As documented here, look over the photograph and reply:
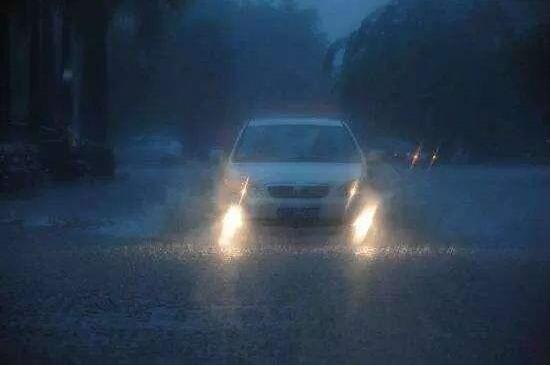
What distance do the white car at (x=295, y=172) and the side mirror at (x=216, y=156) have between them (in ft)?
0.28

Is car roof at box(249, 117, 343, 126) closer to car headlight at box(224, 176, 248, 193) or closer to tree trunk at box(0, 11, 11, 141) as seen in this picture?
car headlight at box(224, 176, 248, 193)

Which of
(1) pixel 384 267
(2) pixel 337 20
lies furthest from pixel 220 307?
(2) pixel 337 20

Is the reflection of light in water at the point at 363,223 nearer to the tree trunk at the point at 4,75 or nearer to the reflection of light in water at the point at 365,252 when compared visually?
the reflection of light in water at the point at 365,252

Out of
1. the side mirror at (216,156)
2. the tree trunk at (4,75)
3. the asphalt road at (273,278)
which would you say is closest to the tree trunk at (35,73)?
the tree trunk at (4,75)

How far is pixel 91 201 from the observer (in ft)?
38.5

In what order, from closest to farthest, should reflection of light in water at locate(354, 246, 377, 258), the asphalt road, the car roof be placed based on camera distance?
the asphalt road < reflection of light in water at locate(354, 246, 377, 258) < the car roof

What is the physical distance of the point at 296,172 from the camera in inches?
427

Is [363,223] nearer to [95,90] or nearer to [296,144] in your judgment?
[296,144]

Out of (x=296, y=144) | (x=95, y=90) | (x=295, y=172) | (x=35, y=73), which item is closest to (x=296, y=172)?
(x=295, y=172)

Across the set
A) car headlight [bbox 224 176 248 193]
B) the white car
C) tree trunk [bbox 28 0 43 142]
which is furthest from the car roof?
tree trunk [bbox 28 0 43 142]

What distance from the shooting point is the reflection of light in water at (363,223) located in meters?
10.7

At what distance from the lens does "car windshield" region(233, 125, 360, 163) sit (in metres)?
11.4

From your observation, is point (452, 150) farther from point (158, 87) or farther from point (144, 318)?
point (144, 318)

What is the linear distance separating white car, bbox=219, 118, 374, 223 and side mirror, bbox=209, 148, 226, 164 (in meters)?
0.09
